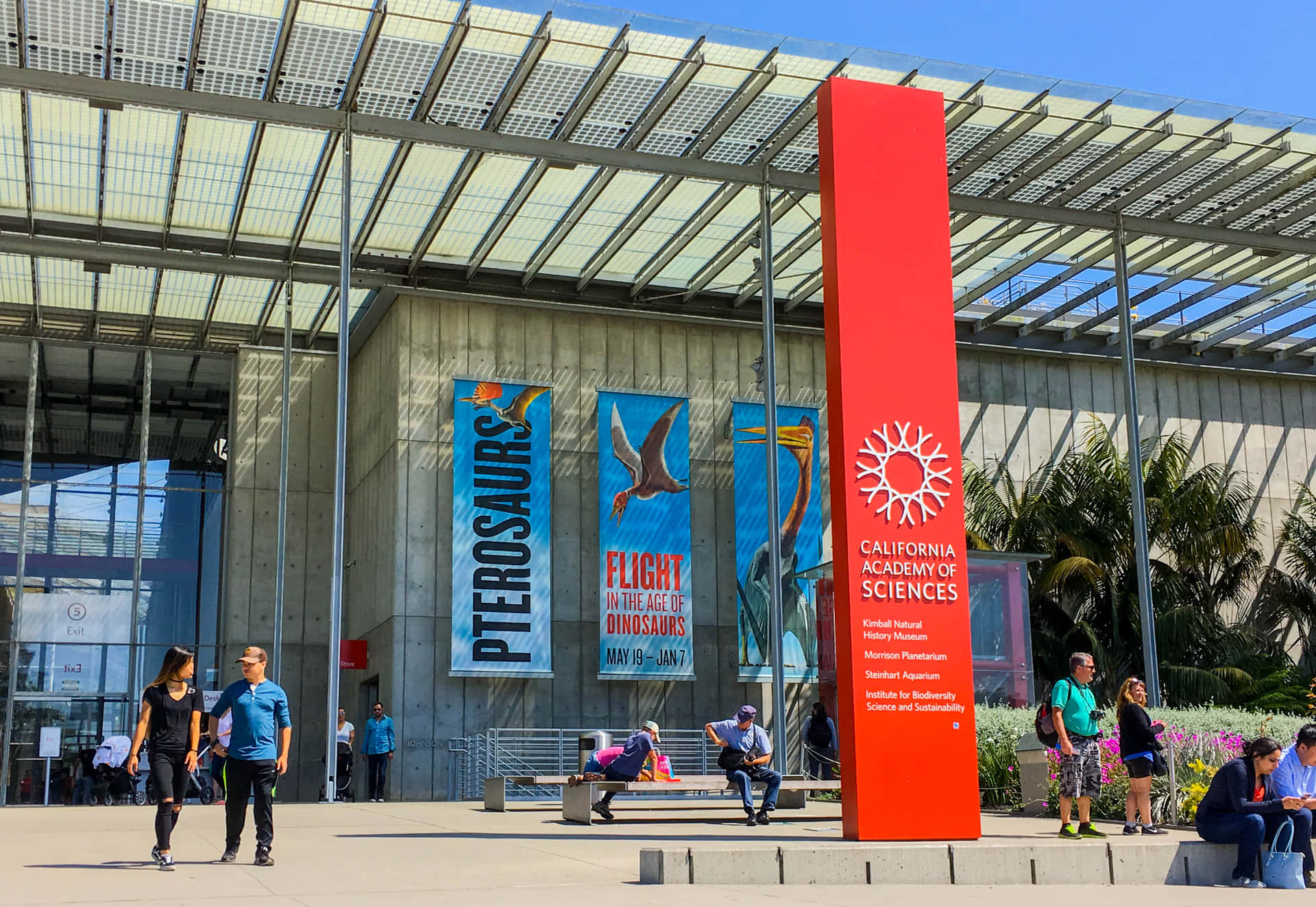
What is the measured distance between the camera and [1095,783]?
1144 cm

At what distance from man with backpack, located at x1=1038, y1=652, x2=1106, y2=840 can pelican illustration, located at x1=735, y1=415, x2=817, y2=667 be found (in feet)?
42.9

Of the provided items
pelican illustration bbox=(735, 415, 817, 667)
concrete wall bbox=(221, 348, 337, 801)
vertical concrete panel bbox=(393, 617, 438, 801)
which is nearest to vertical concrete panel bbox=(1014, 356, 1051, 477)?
pelican illustration bbox=(735, 415, 817, 667)

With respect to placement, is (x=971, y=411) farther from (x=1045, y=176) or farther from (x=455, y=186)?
(x=455, y=186)

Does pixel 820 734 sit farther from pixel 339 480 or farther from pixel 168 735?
pixel 168 735

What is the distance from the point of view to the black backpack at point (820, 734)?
20.2 meters

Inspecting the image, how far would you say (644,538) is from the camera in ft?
83.4

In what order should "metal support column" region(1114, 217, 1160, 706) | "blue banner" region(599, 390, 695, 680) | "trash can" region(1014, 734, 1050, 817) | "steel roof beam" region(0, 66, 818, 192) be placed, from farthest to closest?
"blue banner" region(599, 390, 695, 680) < "metal support column" region(1114, 217, 1160, 706) < "steel roof beam" region(0, 66, 818, 192) < "trash can" region(1014, 734, 1050, 817)

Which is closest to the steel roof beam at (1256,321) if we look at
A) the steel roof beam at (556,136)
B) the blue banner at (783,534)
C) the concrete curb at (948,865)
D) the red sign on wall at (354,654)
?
the blue banner at (783,534)

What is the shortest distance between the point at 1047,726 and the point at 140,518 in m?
21.3

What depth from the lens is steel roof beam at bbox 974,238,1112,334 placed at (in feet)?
82.9

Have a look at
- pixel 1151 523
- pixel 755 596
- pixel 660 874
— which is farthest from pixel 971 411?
pixel 660 874

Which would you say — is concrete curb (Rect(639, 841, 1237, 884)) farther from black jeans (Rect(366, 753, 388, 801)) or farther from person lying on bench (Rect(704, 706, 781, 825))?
black jeans (Rect(366, 753, 388, 801))

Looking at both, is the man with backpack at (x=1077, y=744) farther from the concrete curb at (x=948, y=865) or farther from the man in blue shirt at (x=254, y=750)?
the man in blue shirt at (x=254, y=750)

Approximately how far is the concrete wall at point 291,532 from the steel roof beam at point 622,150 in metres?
6.09
